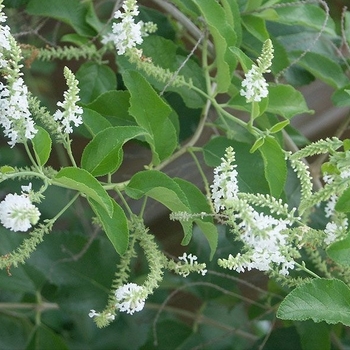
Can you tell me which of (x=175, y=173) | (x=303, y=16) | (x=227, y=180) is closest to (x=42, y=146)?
(x=227, y=180)

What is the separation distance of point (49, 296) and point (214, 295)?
0.82 ft

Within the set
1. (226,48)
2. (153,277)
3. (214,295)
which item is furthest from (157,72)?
(214,295)

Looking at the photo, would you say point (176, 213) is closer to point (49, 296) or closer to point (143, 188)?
point (143, 188)

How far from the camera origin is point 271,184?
504 mm

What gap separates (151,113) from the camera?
51 cm

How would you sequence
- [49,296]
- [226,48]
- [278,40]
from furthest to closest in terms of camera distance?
[49,296] → [278,40] → [226,48]

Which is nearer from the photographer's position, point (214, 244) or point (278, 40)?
point (214, 244)

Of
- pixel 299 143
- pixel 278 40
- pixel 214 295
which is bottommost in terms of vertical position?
pixel 214 295

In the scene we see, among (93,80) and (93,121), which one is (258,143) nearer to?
(93,121)

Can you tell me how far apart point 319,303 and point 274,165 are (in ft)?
0.41

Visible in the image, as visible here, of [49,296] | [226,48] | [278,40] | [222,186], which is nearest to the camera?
[222,186]

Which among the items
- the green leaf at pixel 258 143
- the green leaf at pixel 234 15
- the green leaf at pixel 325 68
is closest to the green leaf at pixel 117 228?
the green leaf at pixel 258 143

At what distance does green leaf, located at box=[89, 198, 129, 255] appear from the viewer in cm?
45

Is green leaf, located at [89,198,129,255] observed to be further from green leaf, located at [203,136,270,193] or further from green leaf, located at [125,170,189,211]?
green leaf, located at [203,136,270,193]
